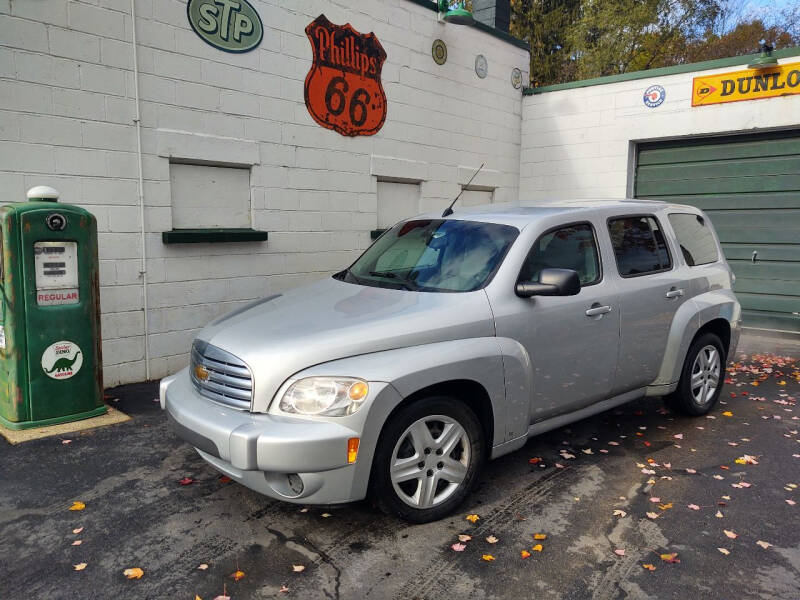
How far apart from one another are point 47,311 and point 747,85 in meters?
8.86

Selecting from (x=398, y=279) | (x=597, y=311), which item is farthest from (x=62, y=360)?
(x=597, y=311)

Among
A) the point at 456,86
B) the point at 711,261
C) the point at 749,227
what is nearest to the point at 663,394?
the point at 711,261

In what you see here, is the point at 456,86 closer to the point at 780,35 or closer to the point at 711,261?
the point at 711,261

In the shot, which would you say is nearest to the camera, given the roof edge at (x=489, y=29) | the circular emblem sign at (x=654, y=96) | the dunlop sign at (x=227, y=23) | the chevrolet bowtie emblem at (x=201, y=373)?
the chevrolet bowtie emblem at (x=201, y=373)

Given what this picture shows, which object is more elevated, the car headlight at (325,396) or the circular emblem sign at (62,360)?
the car headlight at (325,396)

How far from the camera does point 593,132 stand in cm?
1005

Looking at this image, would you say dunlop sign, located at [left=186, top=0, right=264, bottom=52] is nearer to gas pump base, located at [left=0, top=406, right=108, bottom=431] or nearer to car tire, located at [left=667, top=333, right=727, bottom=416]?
gas pump base, located at [left=0, top=406, right=108, bottom=431]

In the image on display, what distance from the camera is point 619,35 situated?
17.9m

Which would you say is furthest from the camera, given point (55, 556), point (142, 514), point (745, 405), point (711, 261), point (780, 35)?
point (780, 35)

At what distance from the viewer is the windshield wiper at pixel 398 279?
3896 mm

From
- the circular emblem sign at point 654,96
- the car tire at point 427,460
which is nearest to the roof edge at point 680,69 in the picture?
the circular emblem sign at point 654,96

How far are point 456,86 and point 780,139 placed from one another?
15.0ft

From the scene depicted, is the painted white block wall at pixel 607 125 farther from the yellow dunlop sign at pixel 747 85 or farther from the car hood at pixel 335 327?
the car hood at pixel 335 327

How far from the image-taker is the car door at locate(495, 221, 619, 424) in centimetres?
377
